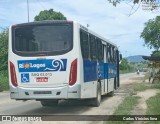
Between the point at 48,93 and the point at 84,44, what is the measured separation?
7.39 ft

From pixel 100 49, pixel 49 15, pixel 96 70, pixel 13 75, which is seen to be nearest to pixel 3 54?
pixel 49 15

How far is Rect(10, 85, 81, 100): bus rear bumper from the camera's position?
1536cm

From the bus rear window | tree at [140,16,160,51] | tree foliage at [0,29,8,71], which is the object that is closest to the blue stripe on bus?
the bus rear window

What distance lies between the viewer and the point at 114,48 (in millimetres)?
24984

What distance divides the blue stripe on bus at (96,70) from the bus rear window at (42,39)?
3.76ft

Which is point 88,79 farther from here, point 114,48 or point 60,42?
point 114,48

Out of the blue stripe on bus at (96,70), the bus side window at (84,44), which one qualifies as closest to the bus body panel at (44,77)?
the bus side window at (84,44)

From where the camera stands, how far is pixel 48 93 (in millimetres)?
15492

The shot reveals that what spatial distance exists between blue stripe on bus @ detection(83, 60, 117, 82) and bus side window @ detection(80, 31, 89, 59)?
258 mm

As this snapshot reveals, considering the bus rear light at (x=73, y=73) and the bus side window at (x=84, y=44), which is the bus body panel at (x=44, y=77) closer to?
the bus rear light at (x=73, y=73)

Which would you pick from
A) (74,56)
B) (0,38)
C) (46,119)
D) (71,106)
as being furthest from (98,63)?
(0,38)

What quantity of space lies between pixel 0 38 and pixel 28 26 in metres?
34.5

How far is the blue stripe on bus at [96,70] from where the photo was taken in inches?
649

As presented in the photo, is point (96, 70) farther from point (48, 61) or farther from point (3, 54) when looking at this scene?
point (3, 54)
